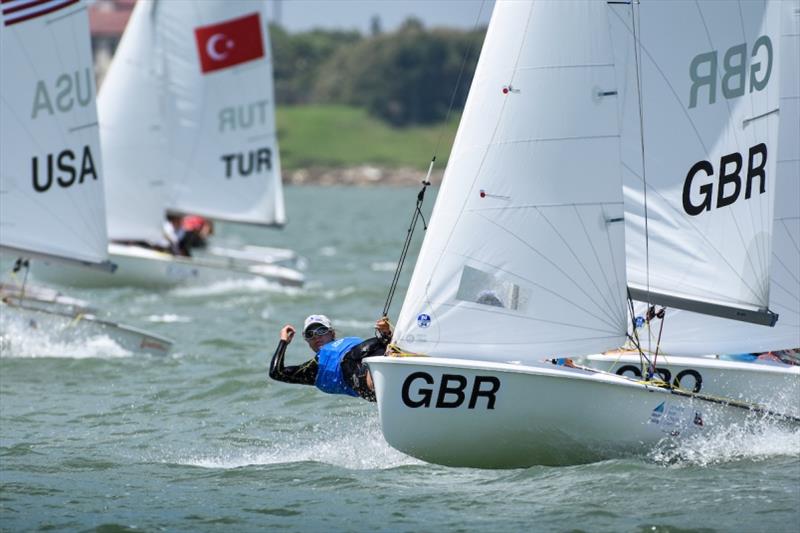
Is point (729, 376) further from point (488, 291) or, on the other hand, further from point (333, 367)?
point (333, 367)

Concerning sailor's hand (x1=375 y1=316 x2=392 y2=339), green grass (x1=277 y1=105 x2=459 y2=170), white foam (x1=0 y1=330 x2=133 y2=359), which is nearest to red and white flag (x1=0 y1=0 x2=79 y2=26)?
white foam (x1=0 y1=330 x2=133 y2=359)

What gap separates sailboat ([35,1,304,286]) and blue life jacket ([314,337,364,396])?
413 inches

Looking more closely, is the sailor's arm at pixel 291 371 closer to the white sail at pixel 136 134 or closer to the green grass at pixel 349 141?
the white sail at pixel 136 134

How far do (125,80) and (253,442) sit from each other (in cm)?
1114

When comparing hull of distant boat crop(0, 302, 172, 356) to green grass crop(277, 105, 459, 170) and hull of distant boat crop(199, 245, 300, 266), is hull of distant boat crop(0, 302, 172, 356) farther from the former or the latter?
green grass crop(277, 105, 459, 170)

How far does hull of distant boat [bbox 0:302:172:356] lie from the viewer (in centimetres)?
1371

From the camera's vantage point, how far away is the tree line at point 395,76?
10838cm

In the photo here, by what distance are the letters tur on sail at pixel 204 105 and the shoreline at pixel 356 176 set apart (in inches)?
2886

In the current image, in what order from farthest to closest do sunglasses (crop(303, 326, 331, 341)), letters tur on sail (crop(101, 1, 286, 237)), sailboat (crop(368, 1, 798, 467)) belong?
letters tur on sail (crop(101, 1, 286, 237)) → sunglasses (crop(303, 326, 331, 341)) → sailboat (crop(368, 1, 798, 467))

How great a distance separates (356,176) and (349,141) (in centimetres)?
545

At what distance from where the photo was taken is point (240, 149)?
22.0 meters

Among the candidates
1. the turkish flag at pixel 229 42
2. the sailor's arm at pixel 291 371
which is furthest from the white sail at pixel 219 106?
the sailor's arm at pixel 291 371

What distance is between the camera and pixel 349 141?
103 m

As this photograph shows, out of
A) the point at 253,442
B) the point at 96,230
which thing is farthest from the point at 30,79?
the point at 253,442
